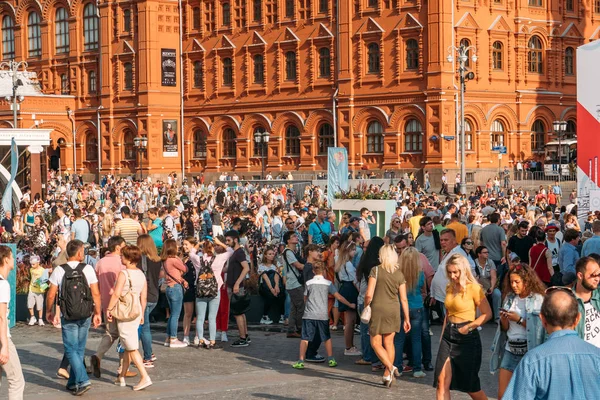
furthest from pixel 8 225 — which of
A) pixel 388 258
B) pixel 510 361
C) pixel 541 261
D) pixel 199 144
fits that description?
pixel 199 144

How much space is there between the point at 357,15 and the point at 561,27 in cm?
1135

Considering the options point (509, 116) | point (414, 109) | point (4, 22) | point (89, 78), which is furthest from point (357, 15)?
point (4, 22)

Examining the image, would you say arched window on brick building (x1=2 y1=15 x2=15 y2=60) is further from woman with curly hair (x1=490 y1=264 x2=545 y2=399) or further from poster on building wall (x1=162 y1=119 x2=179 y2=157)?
woman with curly hair (x1=490 y1=264 x2=545 y2=399)

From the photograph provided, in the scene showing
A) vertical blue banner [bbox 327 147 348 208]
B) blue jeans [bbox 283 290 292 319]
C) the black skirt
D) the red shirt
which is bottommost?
blue jeans [bbox 283 290 292 319]

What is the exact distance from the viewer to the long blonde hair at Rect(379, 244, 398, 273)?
496 inches

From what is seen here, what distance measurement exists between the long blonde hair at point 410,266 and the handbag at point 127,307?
3.39 metres

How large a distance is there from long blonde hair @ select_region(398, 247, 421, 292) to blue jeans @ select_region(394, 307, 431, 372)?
472 mm

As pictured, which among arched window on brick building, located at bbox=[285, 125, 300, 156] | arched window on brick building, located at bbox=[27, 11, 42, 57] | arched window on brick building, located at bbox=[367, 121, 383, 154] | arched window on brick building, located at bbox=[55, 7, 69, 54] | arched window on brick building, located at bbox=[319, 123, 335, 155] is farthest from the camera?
arched window on brick building, located at bbox=[27, 11, 42, 57]

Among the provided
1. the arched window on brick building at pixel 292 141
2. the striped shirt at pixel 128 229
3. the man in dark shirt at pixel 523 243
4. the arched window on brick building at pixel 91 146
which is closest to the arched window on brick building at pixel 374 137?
the arched window on brick building at pixel 292 141

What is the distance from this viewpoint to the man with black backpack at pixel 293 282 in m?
16.5

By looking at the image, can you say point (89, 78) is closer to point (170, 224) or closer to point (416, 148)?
point (416, 148)

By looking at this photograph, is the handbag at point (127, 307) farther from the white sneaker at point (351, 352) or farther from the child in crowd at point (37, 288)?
the child in crowd at point (37, 288)

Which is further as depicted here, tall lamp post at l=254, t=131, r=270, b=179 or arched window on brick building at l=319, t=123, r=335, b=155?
arched window on brick building at l=319, t=123, r=335, b=155

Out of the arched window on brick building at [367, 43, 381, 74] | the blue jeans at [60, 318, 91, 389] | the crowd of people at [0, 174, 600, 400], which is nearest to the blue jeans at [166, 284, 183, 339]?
the crowd of people at [0, 174, 600, 400]
